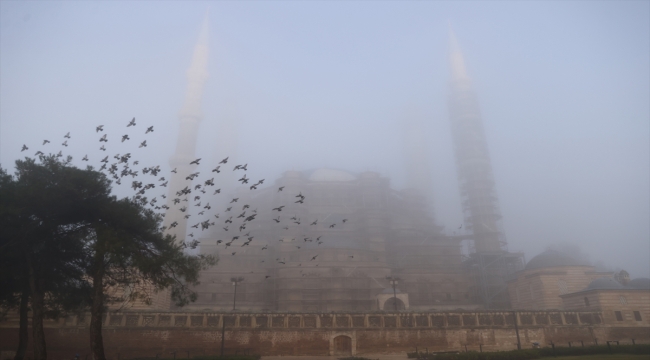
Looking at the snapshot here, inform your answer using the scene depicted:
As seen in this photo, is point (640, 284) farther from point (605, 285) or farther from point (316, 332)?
point (316, 332)

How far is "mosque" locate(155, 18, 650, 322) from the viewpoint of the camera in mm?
41812

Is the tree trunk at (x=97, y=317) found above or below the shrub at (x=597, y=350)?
above

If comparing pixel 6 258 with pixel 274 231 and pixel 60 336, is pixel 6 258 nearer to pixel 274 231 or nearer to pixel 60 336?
pixel 60 336

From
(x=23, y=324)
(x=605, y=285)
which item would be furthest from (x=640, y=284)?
(x=23, y=324)

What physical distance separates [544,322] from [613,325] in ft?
18.6

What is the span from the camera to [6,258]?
709 inches

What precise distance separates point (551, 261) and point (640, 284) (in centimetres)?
816

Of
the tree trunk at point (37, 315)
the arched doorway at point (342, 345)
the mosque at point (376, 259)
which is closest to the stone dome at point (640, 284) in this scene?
the mosque at point (376, 259)

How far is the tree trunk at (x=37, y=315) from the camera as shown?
17.0m

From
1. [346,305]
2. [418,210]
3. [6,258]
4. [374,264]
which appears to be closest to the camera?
[6,258]

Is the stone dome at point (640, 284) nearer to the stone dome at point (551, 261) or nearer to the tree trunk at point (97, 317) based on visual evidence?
the stone dome at point (551, 261)

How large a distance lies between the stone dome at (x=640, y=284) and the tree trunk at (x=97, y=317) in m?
39.5

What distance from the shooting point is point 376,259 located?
47406 millimetres

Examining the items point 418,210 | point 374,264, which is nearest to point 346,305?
point 374,264
